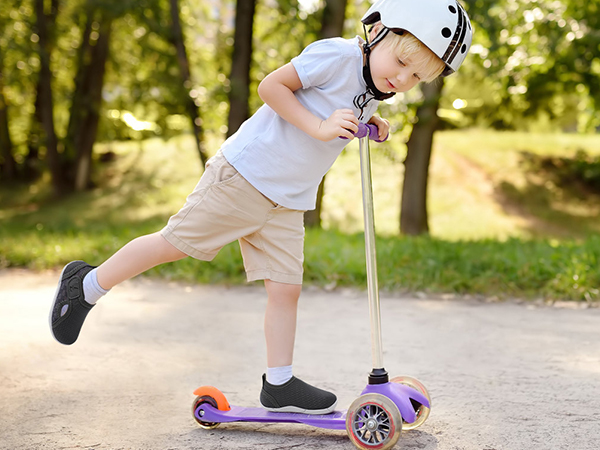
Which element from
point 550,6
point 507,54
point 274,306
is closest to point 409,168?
point 507,54

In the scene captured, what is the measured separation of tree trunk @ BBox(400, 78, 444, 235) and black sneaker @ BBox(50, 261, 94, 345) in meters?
6.39

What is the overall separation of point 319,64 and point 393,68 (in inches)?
10.1

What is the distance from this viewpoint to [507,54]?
27.0 feet

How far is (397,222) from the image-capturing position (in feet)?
36.6

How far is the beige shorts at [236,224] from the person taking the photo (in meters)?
2.34

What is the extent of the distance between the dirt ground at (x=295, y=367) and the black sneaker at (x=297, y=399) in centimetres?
8

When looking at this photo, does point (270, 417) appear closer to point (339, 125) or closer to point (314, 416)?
point (314, 416)

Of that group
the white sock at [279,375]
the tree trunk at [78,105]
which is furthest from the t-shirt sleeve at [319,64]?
the tree trunk at [78,105]

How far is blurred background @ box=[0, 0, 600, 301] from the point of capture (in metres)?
5.34

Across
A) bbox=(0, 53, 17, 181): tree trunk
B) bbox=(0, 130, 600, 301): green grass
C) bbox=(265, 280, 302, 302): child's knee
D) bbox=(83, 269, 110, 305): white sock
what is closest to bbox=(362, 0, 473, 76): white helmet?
bbox=(265, 280, 302, 302): child's knee

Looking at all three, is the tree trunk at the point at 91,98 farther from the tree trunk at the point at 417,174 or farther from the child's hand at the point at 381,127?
the child's hand at the point at 381,127

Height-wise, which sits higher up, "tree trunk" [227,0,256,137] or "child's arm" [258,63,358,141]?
"tree trunk" [227,0,256,137]

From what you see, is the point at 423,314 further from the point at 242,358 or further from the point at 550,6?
the point at 550,6

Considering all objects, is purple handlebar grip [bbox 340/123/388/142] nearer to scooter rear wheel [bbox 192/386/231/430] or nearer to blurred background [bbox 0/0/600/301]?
scooter rear wheel [bbox 192/386/231/430]
